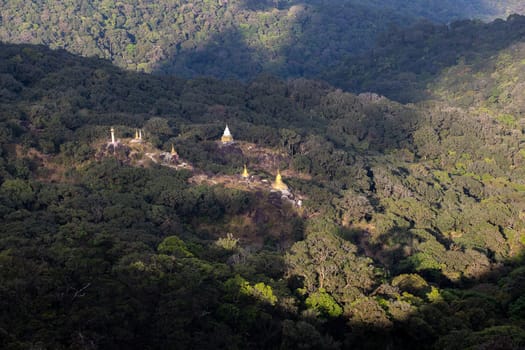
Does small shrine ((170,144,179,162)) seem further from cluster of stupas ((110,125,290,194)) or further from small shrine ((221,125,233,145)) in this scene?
small shrine ((221,125,233,145))

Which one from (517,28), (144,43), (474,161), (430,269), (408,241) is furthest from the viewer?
(144,43)

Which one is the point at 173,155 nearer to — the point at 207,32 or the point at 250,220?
the point at 250,220

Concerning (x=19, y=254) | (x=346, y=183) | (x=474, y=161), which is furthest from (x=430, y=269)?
(x=474, y=161)

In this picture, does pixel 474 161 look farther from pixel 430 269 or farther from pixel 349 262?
pixel 349 262

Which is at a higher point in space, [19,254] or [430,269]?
[19,254]

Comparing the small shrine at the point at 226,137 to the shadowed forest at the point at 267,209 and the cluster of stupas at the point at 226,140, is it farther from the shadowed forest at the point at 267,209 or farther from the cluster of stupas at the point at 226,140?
the shadowed forest at the point at 267,209

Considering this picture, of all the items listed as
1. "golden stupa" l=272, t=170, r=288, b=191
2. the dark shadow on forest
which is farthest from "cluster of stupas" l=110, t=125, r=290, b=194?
the dark shadow on forest

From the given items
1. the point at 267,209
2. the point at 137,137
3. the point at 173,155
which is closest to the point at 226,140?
the point at 173,155
